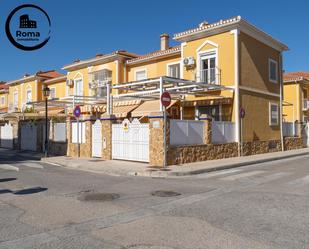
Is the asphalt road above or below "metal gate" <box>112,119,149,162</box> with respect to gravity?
below

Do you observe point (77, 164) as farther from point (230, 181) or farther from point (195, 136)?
point (230, 181)

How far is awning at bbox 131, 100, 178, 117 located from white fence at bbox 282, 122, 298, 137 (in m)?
10.1

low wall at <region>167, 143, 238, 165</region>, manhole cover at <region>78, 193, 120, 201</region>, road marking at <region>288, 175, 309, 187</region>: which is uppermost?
low wall at <region>167, 143, 238, 165</region>

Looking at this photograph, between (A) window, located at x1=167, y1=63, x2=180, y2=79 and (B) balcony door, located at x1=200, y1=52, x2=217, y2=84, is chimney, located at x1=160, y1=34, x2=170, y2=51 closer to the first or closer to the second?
(A) window, located at x1=167, y1=63, x2=180, y2=79

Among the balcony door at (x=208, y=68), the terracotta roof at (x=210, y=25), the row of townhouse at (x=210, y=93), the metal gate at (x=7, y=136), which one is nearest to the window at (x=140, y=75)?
the row of townhouse at (x=210, y=93)

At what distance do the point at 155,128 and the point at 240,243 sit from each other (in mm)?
10515

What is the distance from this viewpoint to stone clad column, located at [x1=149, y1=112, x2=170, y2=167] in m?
15.3

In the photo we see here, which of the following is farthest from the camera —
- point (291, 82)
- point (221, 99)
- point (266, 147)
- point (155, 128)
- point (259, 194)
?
point (291, 82)

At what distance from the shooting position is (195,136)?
17.2m

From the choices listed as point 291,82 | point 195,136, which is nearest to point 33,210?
point 195,136

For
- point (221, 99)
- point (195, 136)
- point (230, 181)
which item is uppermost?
point (221, 99)

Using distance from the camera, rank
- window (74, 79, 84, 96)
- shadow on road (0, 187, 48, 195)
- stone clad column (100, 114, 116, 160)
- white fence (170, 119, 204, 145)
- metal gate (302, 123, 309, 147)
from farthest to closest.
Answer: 1. window (74, 79, 84, 96)
2. metal gate (302, 123, 309, 147)
3. stone clad column (100, 114, 116, 160)
4. white fence (170, 119, 204, 145)
5. shadow on road (0, 187, 48, 195)

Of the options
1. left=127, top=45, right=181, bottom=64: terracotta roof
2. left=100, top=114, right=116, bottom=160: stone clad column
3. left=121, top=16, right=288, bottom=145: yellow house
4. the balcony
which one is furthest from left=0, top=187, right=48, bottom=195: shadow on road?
left=127, top=45, right=181, bottom=64: terracotta roof

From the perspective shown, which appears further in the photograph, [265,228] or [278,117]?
[278,117]
